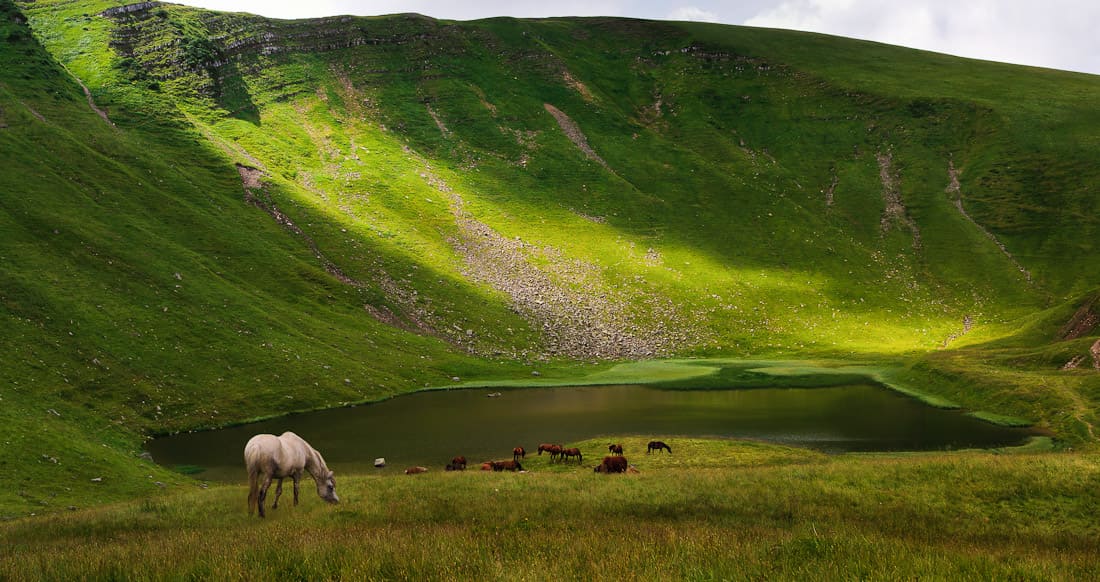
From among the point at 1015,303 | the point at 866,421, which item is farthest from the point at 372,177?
the point at 1015,303

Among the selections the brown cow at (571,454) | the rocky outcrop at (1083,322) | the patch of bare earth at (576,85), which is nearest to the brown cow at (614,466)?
the brown cow at (571,454)

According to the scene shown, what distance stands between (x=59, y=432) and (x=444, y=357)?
47.3 m

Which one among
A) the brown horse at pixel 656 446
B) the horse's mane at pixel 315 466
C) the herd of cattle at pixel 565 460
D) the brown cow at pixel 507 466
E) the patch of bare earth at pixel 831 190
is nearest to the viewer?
the horse's mane at pixel 315 466

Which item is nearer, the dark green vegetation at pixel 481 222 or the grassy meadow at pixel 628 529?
the grassy meadow at pixel 628 529

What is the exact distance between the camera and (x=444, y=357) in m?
81.1

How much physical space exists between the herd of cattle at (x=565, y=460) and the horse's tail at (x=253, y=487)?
1472cm

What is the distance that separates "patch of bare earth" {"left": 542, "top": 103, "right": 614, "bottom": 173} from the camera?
481ft

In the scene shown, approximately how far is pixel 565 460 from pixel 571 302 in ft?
210

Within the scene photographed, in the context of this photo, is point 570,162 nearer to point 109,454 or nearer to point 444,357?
point 444,357

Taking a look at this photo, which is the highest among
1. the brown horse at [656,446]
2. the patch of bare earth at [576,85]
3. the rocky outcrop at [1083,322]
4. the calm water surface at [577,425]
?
the patch of bare earth at [576,85]

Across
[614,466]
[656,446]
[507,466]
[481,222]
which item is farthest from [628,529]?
[481,222]

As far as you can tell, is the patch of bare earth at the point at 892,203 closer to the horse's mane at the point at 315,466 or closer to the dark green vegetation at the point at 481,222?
the dark green vegetation at the point at 481,222

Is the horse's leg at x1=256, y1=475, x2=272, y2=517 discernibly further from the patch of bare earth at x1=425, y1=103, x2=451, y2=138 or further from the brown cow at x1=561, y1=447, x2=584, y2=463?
the patch of bare earth at x1=425, y1=103, x2=451, y2=138

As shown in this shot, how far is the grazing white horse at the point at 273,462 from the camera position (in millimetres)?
18906
